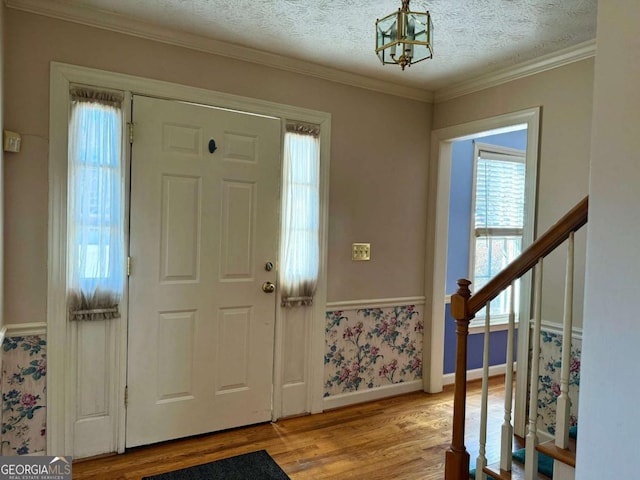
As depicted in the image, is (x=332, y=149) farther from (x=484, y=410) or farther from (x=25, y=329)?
(x=25, y=329)

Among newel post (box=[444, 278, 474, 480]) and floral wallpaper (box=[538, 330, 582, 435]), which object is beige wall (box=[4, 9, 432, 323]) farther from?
newel post (box=[444, 278, 474, 480])

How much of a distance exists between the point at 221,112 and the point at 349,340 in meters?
1.85

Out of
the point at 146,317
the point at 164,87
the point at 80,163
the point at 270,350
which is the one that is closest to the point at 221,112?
the point at 164,87

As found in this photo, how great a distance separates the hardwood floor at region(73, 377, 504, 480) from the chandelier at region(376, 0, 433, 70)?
2.10 m

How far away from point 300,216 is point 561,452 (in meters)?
1.98

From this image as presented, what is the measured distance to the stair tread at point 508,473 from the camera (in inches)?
70.3

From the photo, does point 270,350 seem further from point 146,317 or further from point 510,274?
point 510,274

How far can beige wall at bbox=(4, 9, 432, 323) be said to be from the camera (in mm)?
2258

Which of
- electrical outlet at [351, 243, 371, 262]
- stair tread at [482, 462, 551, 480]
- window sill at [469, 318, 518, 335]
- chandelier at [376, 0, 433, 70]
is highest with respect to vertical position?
chandelier at [376, 0, 433, 70]

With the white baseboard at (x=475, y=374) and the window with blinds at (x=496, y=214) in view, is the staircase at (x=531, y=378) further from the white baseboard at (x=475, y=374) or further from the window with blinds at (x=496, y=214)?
the window with blinds at (x=496, y=214)

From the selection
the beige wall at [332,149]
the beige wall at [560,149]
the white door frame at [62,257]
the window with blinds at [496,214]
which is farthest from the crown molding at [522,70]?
the white door frame at [62,257]

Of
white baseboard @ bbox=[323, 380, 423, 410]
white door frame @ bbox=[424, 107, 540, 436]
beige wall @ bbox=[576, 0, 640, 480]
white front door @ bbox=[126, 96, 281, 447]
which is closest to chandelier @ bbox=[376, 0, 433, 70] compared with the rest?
beige wall @ bbox=[576, 0, 640, 480]

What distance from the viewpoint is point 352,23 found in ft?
7.89

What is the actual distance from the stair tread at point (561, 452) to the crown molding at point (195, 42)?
255 cm
